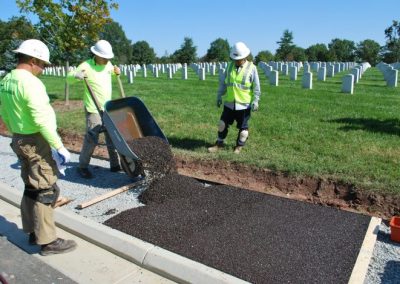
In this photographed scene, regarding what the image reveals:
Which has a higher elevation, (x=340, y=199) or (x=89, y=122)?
(x=89, y=122)

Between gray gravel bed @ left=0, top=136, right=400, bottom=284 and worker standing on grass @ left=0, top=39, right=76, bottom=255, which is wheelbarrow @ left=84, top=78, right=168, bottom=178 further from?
worker standing on grass @ left=0, top=39, right=76, bottom=255

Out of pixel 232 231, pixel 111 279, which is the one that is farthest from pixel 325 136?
pixel 111 279

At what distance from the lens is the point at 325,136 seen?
7.33m

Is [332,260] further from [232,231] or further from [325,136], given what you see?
[325,136]

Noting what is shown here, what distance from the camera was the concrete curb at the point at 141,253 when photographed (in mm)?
3140

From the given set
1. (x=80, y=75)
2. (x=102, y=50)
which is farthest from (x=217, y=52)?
(x=80, y=75)

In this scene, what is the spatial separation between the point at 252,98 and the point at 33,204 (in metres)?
4.14

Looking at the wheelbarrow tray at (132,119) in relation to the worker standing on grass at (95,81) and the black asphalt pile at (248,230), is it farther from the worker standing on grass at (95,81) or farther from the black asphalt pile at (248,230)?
the black asphalt pile at (248,230)

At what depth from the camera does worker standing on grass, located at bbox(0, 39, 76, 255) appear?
10.8 ft

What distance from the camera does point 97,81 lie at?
5469mm

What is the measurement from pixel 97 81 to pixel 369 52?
61220mm

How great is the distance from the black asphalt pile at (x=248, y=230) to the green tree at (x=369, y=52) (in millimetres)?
58329

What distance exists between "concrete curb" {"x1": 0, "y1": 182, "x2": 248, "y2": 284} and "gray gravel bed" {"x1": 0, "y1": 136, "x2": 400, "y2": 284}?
0.31m

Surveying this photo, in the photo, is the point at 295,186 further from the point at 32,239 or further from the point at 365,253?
the point at 32,239
